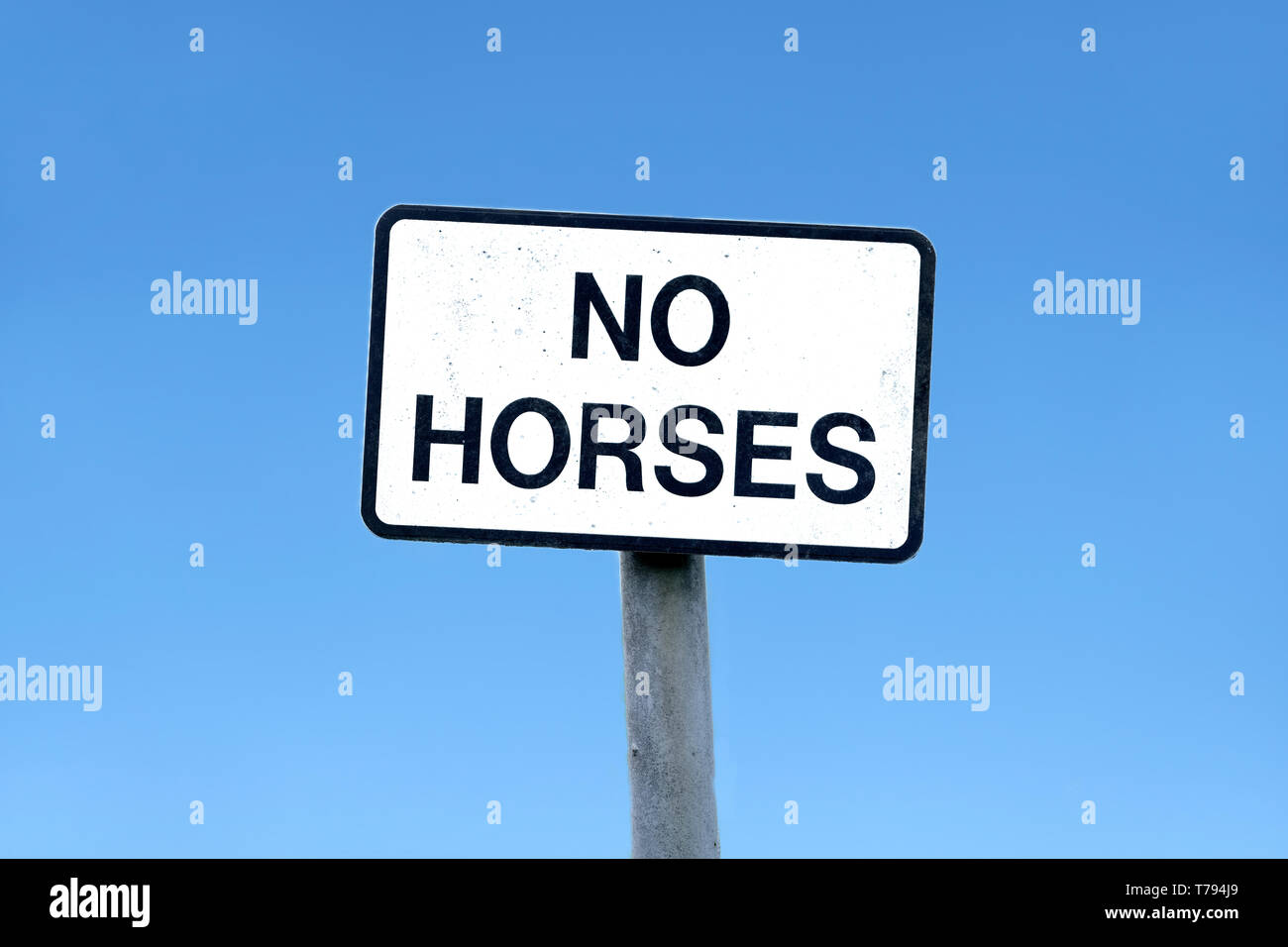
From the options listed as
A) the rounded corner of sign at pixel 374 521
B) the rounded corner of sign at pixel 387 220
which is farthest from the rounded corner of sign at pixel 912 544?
the rounded corner of sign at pixel 387 220

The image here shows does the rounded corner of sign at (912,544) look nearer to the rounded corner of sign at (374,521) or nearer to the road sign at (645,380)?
the road sign at (645,380)

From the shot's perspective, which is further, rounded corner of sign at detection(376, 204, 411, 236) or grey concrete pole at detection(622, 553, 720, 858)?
rounded corner of sign at detection(376, 204, 411, 236)

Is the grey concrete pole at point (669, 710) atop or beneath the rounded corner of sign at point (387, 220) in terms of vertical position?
beneath

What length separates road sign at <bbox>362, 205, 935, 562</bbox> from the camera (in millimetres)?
2410

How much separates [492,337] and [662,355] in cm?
39

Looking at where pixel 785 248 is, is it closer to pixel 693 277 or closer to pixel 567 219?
pixel 693 277

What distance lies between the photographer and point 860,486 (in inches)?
95.0

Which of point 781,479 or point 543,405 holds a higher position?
point 543,405

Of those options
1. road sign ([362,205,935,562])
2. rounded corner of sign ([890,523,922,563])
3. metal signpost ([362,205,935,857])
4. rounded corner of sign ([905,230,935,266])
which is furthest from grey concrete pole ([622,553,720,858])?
rounded corner of sign ([905,230,935,266])

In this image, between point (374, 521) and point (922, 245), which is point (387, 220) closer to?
point (374, 521)

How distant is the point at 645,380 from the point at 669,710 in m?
0.74

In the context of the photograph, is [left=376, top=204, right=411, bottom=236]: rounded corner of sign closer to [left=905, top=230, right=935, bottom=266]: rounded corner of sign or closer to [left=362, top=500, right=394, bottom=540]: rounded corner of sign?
[left=362, top=500, right=394, bottom=540]: rounded corner of sign

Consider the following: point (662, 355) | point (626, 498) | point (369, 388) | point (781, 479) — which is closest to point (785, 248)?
point (662, 355)

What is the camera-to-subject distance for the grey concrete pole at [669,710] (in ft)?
7.66
